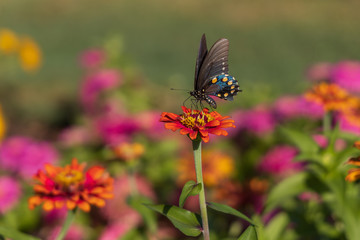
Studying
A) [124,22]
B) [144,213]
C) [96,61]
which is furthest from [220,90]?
[124,22]

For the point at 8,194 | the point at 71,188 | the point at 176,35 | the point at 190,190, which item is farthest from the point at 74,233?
the point at 176,35

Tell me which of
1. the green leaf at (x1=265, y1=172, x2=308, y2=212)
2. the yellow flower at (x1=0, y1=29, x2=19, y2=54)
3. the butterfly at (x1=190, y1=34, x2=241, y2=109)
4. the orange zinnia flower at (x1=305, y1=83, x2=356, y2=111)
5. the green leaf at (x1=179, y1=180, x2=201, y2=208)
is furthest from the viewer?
the yellow flower at (x1=0, y1=29, x2=19, y2=54)

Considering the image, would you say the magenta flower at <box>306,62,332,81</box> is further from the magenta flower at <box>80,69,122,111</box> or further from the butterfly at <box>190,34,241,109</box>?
the butterfly at <box>190,34,241,109</box>

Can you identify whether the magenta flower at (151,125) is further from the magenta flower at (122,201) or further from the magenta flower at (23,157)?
the magenta flower at (23,157)

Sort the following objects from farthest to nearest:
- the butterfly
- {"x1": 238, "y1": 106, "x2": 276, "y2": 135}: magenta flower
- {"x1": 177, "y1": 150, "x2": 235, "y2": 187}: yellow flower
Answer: {"x1": 238, "y1": 106, "x2": 276, "y2": 135}: magenta flower < {"x1": 177, "y1": 150, "x2": 235, "y2": 187}: yellow flower < the butterfly

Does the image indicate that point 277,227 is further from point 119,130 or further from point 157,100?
point 157,100

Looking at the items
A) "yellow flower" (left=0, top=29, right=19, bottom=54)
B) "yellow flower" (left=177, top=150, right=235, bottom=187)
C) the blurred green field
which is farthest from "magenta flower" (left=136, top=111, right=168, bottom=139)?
"yellow flower" (left=0, top=29, right=19, bottom=54)
